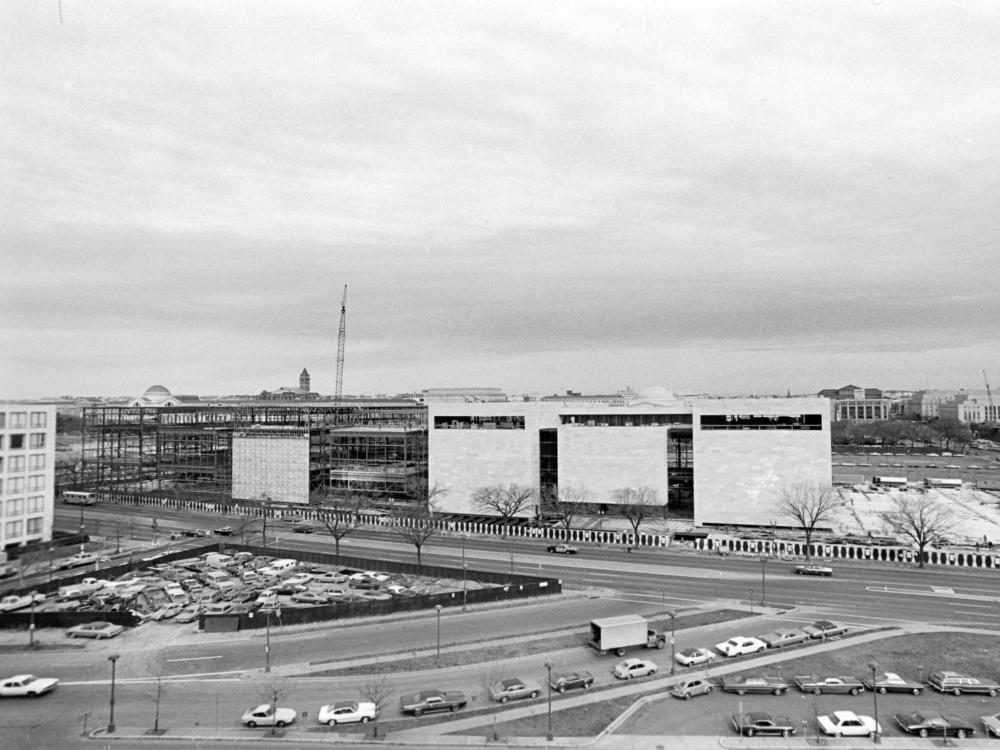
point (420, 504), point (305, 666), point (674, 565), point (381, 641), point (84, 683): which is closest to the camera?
point (84, 683)

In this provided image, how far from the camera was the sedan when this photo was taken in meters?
17.2

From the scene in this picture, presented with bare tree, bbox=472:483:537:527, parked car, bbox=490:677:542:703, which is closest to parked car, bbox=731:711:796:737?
parked car, bbox=490:677:542:703

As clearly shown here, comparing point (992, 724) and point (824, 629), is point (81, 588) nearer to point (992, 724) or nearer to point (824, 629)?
point (824, 629)

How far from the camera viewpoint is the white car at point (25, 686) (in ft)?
43.2

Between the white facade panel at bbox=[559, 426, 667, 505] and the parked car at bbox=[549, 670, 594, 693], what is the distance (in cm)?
2196

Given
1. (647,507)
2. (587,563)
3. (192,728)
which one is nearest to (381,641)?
(192,728)

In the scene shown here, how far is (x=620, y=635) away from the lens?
16.9 metres

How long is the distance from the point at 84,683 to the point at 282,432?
99.1 ft

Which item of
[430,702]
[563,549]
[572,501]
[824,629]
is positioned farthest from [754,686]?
[572,501]

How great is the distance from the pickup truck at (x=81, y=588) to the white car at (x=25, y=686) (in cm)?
639

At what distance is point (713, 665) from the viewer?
53.0 feet

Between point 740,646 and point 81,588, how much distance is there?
20.9 m

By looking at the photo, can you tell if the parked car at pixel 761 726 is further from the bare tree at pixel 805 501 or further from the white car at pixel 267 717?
the bare tree at pixel 805 501

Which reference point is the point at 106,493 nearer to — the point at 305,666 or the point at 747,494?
the point at 305,666
